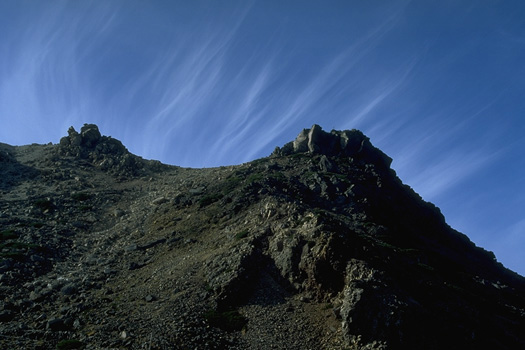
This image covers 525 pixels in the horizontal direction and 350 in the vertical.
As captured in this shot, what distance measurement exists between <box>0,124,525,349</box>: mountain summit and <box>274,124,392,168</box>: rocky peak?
7.85 metres

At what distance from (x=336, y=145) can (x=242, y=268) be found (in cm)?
5180

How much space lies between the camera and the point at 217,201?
5962 cm

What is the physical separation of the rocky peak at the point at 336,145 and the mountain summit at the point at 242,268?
7.85 metres

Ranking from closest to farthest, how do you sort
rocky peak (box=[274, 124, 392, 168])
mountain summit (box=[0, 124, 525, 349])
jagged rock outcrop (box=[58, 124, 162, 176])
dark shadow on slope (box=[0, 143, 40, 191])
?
mountain summit (box=[0, 124, 525, 349])
dark shadow on slope (box=[0, 143, 40, 191])
rocky peak (box=[274, 124, 392, 168])
jagged rock outcrop (box=[58, 124, 162, 176])

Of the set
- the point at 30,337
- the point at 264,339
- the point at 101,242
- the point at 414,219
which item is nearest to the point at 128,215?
the point at 101,242

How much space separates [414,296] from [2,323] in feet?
108

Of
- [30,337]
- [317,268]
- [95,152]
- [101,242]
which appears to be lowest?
[317,268]

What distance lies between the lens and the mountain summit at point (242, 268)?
31062mm

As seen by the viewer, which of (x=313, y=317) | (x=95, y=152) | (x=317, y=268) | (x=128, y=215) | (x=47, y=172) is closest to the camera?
(x=313, y=317)

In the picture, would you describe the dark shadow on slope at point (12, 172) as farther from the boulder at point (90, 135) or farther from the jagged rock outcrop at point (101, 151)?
the boulder at point (90, 135)

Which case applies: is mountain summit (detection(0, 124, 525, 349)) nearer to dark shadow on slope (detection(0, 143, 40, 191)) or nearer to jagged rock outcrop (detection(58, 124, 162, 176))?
dark shadow on slope (detection(0, 143, 40, 191))

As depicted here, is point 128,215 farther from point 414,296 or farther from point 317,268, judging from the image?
point 414,296

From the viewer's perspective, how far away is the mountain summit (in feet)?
102

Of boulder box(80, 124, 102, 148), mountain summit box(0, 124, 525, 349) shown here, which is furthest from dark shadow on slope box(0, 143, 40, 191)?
boulder box(80, 124, 102, 148)
